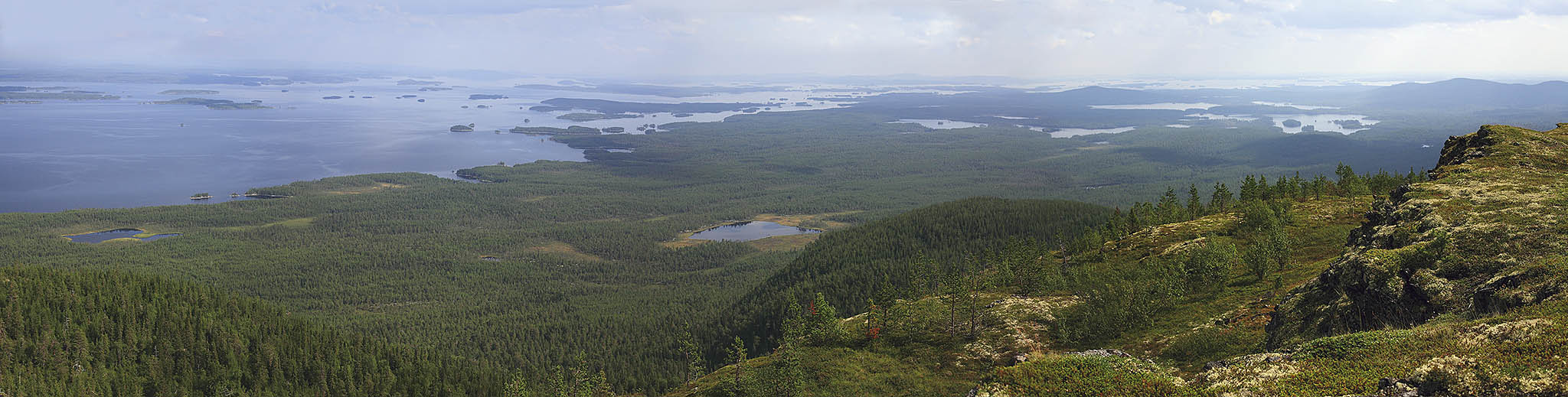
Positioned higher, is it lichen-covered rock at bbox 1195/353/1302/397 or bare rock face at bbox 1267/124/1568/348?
bare rock face at bbox 1267/124/1568/348

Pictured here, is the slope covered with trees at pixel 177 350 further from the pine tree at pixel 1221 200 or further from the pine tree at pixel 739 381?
the pine tree at pixel 1221 200

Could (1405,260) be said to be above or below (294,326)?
above

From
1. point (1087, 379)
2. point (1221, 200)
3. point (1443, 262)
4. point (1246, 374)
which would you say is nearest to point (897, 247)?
point (1221, 200)

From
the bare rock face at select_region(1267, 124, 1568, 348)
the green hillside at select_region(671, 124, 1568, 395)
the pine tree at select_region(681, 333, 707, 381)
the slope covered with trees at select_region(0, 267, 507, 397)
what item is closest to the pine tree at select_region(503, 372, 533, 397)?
the pine tree at select_region(681, 333, 707, 381)

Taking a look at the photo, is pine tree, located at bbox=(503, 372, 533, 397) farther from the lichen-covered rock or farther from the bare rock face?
the bare rock face

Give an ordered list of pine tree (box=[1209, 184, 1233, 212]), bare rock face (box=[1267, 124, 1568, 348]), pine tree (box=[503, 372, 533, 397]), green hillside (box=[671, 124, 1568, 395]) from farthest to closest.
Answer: pine tree (box=[1209, 184, 1233, 212])
pine tree (box=[503, 372, 533, 397])
bare rock face (box=[1267, 124, 1568, 348])
green hillside (box=[671, 124, 1568, 395])

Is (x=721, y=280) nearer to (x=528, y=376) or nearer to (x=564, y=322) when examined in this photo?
(x=564, y=322)

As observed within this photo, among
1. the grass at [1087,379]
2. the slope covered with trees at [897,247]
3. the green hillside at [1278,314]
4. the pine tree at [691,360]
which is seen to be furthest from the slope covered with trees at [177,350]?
the grass at [1087,379]

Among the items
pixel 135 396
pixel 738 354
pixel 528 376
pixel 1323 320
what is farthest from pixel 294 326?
pixel 1323 320
